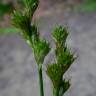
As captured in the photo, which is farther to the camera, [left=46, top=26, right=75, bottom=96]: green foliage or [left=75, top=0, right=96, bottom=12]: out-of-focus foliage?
[left=75, top=0, right=96, bottom=12]: out-of-focus foliage

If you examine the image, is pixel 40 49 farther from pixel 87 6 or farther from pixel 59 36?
pixel 87 6

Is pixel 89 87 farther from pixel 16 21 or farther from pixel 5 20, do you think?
pixel 16 21

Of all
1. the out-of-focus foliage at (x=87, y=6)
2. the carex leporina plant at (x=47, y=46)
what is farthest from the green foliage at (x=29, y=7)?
the out-of-focus foliage at (x=87, y=6)

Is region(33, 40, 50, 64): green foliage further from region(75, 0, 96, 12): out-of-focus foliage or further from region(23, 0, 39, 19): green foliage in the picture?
region(75, 0, 96, 12): out-of-focus foliage

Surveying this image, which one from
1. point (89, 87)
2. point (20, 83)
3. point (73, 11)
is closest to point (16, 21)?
point (89, 87)

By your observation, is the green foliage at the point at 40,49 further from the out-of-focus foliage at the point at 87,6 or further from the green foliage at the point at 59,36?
the out-of-focus foliage at the point at 87,6

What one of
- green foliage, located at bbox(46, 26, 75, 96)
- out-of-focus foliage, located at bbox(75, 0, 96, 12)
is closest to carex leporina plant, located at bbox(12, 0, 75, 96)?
green foliage, located at bbox(46, 26, 75, 96)
